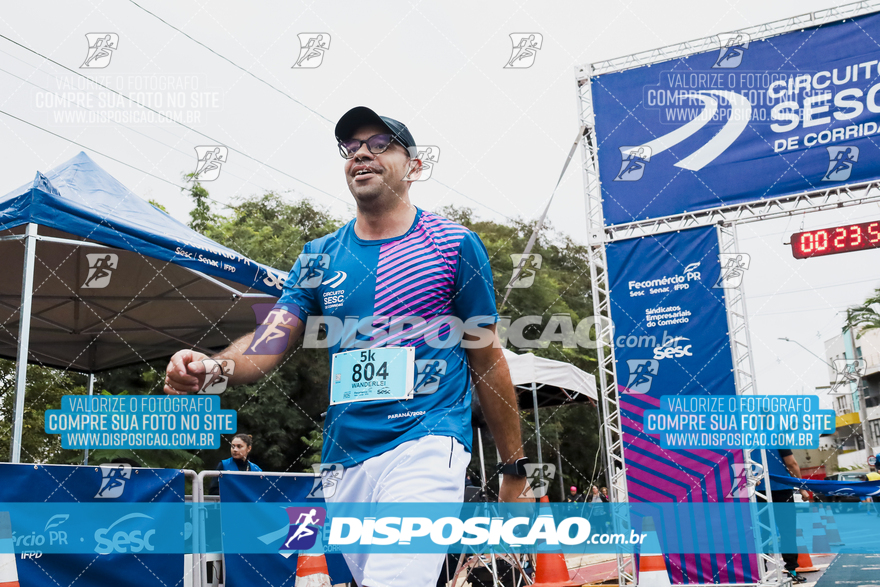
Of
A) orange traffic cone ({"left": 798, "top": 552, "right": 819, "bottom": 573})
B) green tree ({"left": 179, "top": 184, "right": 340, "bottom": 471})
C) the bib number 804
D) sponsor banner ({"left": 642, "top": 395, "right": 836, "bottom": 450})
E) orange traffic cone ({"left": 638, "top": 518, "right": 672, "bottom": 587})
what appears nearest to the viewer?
the bib number 804

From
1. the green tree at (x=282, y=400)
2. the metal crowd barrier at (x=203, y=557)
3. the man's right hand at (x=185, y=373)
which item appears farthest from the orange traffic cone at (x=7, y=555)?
the green tree at (x=282, y=400)

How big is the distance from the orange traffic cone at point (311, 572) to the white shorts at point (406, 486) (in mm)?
2647

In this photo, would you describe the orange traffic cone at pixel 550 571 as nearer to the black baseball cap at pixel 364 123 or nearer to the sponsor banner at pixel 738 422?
the sponsor banner at pixel 738 422

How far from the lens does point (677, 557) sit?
8.94 meters

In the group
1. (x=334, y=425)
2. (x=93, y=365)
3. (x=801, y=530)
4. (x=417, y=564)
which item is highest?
(x=93, y=365)

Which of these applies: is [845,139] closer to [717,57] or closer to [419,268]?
[717,57]

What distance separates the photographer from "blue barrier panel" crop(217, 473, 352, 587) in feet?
16.7

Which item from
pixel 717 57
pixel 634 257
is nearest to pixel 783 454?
pixel 634 257

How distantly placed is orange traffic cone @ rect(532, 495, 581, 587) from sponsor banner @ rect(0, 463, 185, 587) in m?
4.10

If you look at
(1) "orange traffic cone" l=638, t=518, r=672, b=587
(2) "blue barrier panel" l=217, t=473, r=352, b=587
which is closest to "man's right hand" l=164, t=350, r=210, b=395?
(2) "blue barrier panel" l=217, t=473, r=352, b=587

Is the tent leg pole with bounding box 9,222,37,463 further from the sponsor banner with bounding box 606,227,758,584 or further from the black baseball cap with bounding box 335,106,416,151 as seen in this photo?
the sponsor banner with bounding box 606,227,758,584

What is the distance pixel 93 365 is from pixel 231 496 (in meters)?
5.30

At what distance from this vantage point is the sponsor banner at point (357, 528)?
2.24 m

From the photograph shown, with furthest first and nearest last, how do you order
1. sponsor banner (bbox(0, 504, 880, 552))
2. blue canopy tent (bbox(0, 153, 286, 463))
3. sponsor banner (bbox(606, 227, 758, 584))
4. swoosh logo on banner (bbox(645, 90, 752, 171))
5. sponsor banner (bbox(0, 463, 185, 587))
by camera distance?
swoosh logo on banner (bbox(645, 90, 752, 171)), sponsor banner (bbox(606, 227, 758, 584)), blue canopy tent (bbox(0, 153, 286, 463)), sponsor banner (bbox(0, 463, 185, 587)), sponsor banner (bbox(0, 504, 880, 552))
